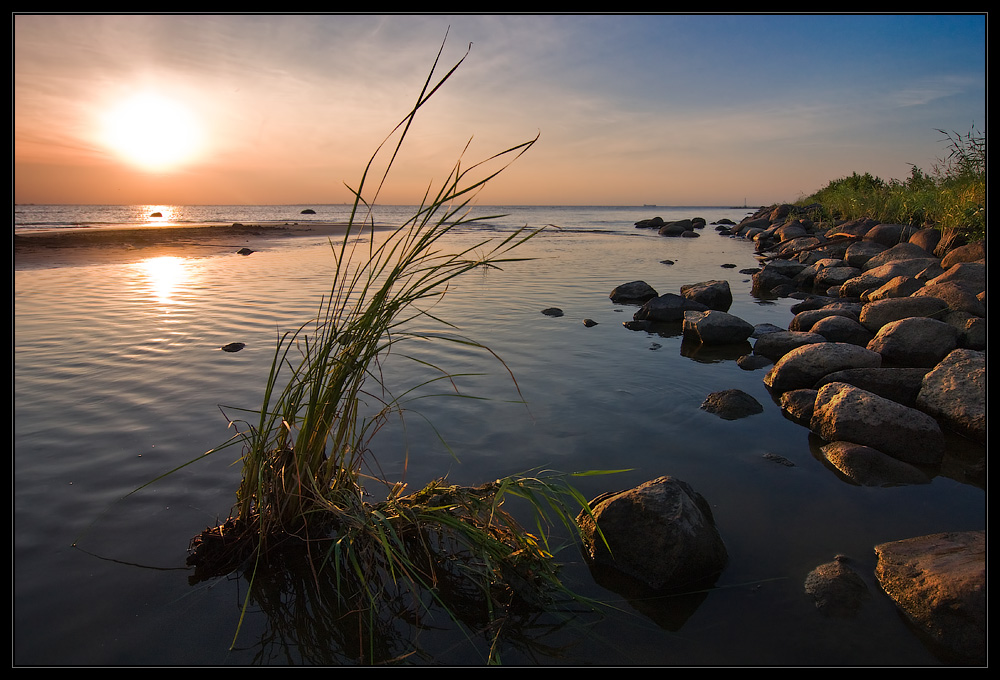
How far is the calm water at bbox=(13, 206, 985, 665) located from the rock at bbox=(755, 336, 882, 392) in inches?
13.5

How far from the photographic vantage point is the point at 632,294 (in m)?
10.8

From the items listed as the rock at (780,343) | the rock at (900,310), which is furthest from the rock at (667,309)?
the rock at (900,310)

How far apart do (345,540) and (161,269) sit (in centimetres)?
1449

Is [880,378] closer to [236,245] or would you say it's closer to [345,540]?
[345,540]

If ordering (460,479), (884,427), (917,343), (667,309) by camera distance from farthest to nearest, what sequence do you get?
(667,309), (917,343), (884,427), (460,479)

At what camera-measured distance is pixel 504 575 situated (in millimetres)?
2699

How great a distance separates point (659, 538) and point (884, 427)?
252cm

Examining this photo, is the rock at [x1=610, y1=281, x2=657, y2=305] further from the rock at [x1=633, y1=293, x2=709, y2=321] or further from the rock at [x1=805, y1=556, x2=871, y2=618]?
the rock at [x1=805, y1=556, x2=871, y2=618]

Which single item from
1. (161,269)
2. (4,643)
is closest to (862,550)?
(4,643)

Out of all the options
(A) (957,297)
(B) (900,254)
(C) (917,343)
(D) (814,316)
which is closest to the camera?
(C) (917,343)

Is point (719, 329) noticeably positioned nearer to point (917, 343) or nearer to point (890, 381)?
point (917, 343)

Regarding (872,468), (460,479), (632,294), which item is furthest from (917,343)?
(632,294)

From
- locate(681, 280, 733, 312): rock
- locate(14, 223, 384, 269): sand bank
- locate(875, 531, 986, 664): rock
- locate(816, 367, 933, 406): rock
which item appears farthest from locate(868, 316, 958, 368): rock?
locate(14, 223, 384, 269): sand bank

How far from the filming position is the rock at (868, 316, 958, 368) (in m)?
5.54
